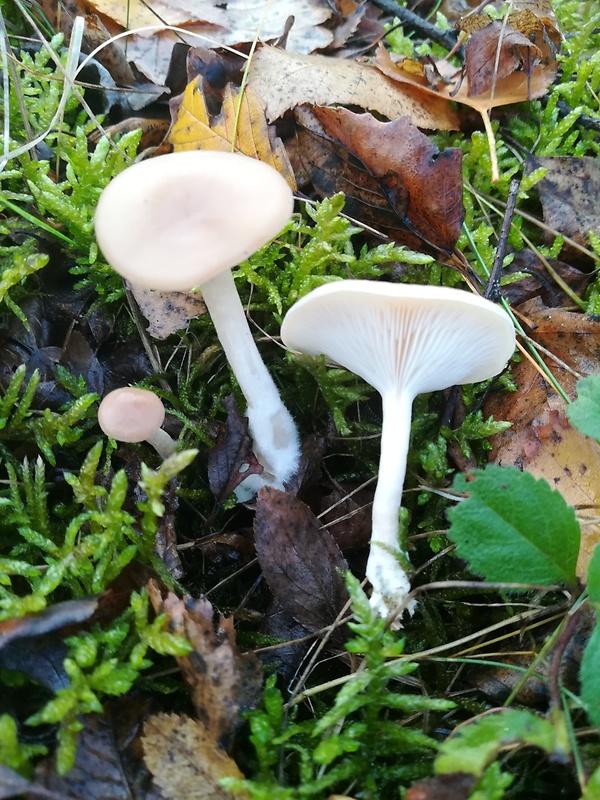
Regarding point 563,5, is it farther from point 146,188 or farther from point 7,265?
point 7,265

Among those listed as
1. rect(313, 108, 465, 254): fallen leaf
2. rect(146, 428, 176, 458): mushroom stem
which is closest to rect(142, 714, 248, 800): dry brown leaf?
rect(146, 428, 176, 458): mushroom stem

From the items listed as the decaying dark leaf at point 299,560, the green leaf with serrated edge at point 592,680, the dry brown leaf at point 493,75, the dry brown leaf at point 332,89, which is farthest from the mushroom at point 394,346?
the dry brown leaf at point 493,75

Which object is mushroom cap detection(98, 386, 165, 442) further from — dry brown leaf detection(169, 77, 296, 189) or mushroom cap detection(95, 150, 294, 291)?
dry brown leaf detection(169, 77, 296, 189)

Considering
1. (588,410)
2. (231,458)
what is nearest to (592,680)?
(588,410)

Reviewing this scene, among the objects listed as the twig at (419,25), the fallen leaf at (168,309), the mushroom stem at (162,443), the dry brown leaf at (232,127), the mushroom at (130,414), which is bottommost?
the mushroom stem at (162,443)

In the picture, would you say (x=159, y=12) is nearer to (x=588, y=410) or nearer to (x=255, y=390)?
(x=255, y=390)

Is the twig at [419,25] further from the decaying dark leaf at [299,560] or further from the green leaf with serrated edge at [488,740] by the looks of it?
the green leaf with serrated edge at [488,740]
